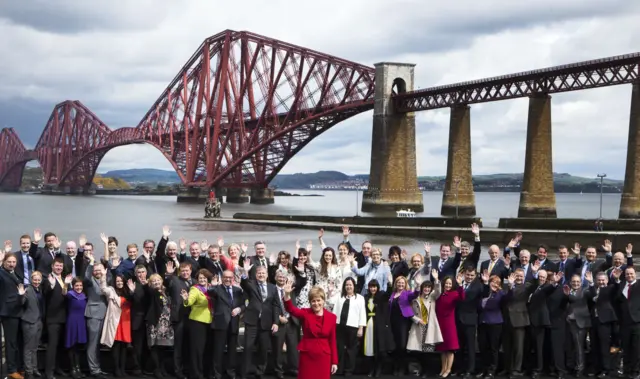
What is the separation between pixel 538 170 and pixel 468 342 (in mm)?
41371

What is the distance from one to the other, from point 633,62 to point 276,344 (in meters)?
42.5

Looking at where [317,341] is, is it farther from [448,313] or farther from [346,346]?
[448,313]

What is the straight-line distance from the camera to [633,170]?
42.8m

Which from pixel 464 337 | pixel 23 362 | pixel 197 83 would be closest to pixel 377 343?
pixel 464 337

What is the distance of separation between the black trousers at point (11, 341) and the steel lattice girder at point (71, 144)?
128m

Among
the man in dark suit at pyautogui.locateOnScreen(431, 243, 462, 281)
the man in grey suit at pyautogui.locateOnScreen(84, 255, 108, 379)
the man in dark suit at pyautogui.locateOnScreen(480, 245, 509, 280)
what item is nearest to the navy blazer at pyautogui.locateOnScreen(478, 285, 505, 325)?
the man in dark suit at pyautogui.locateOnScreen(480, 245, 509, 280)

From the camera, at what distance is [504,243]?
31891 millimetres

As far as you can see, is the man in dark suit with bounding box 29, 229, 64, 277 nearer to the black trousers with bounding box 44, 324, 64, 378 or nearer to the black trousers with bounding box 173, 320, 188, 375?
the black trousers with bounding box 44, 324, 64, 378

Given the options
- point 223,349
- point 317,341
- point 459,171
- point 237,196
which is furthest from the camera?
point 237,196

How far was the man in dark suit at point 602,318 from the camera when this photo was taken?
9.68 metres

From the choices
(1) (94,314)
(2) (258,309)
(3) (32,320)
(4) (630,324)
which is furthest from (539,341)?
(3) (32,320)

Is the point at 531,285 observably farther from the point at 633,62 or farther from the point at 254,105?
the point at 254,105

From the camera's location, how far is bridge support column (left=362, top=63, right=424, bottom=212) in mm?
64188

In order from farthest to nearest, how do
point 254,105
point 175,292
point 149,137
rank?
point 149,137 < point 254,105 < point 175,292
